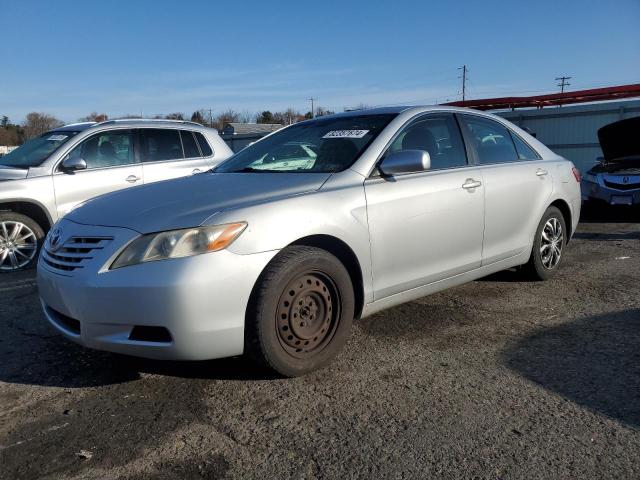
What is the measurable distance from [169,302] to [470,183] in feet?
8.24

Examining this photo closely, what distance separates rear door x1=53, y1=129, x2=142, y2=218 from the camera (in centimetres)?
651

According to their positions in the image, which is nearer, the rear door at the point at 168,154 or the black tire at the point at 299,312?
the black tire at the point at 299,312

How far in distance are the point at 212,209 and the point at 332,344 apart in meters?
1.07

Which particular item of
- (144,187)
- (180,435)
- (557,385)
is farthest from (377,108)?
(180,435)

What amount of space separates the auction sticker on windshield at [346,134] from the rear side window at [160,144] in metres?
3.83

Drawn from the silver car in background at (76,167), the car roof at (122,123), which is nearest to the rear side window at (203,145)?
the silver car in background at (76,167)

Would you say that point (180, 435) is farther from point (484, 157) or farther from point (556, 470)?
point (484, 157)

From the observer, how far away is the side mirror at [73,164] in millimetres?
6409

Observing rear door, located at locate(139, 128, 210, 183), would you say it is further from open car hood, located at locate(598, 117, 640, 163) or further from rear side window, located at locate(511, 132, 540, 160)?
open car hood, located at locate(598, 117, 640, 163)

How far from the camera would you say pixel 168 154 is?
7441 mm

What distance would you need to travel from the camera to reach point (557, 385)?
3.08m

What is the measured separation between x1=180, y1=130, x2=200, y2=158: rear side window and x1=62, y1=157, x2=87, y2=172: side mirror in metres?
1.48

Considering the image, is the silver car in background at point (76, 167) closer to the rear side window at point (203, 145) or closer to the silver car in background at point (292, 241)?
the rear side window at point (203, 145)

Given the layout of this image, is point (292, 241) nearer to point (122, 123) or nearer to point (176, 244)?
point (176, 244)
